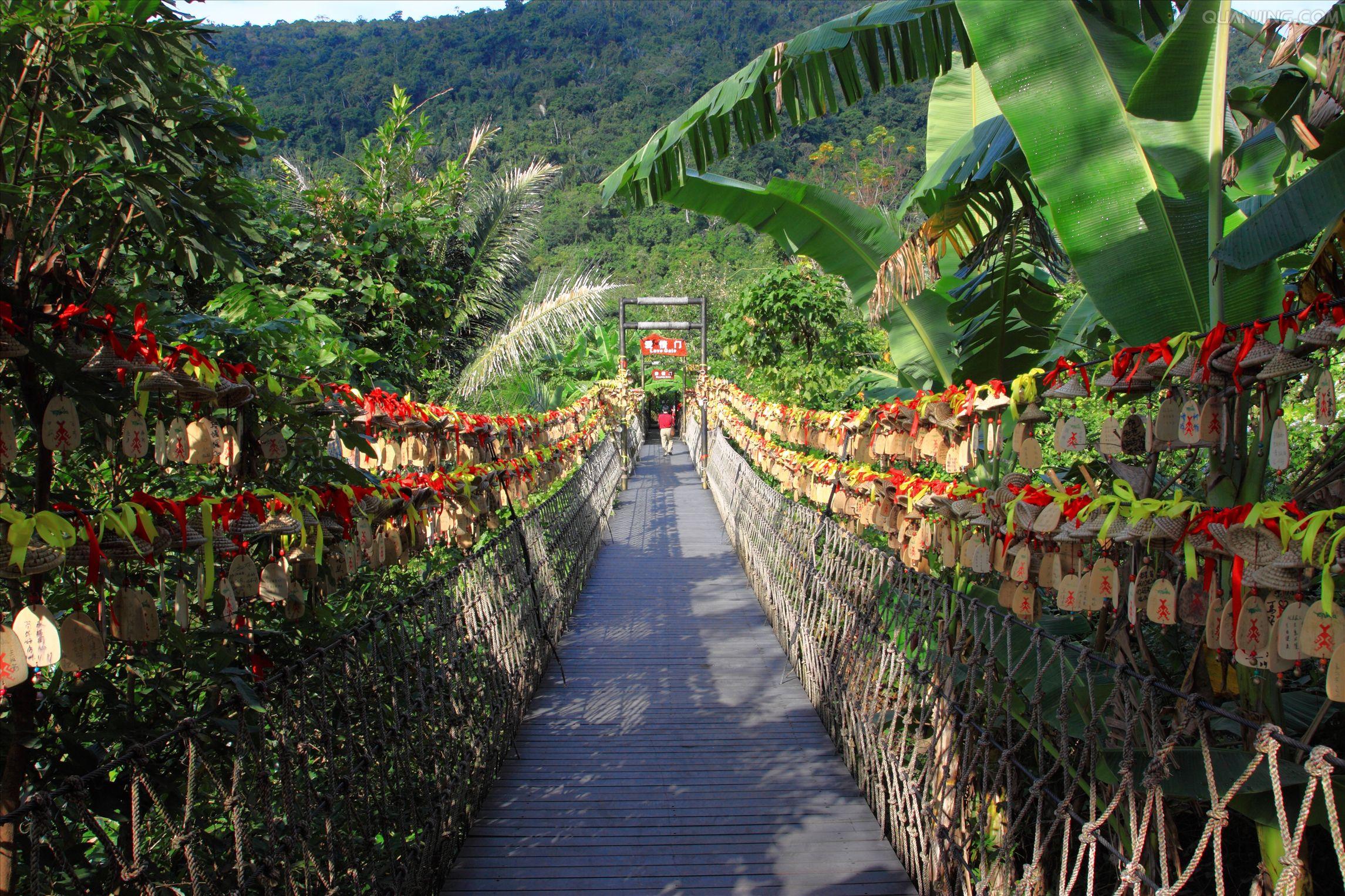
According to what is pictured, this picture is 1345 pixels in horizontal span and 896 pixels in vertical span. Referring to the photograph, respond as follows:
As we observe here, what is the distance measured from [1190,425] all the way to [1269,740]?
1.01 meters

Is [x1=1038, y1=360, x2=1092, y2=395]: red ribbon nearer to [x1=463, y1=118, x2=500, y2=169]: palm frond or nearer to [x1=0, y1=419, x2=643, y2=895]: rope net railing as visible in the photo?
[x1=0, y1=419, x2=643, y2=895]: rope net railing

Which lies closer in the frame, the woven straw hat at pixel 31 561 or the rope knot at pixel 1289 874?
the rope knot at pixel 1289 874

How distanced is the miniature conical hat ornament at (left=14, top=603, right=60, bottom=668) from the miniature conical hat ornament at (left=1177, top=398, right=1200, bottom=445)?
2552 mm

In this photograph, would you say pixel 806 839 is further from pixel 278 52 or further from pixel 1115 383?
pixel 278 52

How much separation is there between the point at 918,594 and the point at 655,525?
8180 millimetres

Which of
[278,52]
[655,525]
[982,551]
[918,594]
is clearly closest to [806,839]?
[918,594]

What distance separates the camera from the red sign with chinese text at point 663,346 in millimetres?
17750

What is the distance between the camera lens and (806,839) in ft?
11.5

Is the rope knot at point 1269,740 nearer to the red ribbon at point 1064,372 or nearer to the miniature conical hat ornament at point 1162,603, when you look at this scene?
the miniature conical hat ornament at point 1162,603

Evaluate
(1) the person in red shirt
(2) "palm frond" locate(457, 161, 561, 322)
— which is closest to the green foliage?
(2) "palm frond" locate(457, 161, 561, 322)

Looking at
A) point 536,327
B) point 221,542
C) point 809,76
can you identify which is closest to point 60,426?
point 221,542

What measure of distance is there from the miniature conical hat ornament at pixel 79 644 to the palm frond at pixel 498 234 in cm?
865

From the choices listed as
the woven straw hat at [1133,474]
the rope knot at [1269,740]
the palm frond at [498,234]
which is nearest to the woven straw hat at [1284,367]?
the woven straw hat at [1133,474]

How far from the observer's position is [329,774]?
2.28 meters
